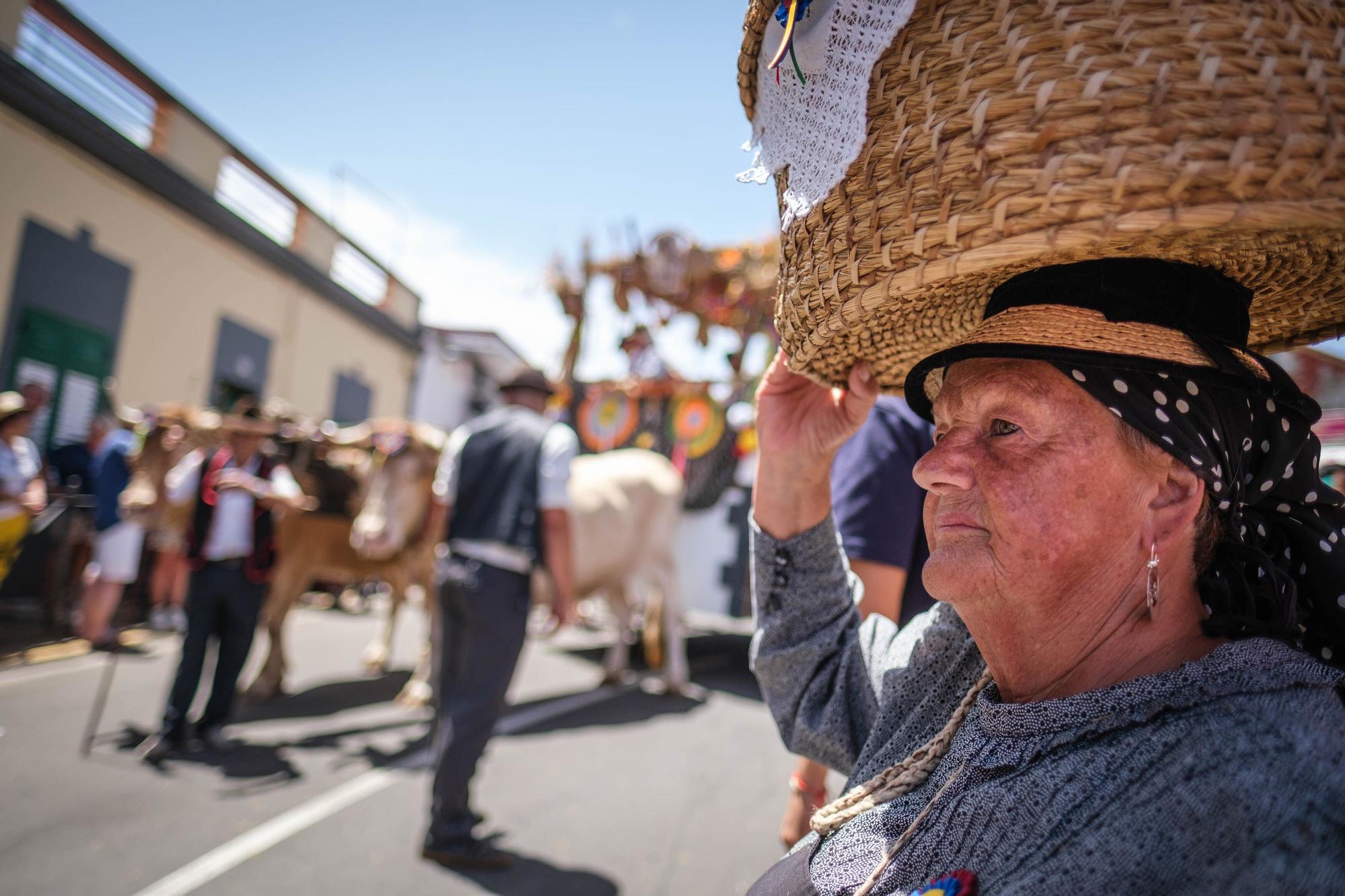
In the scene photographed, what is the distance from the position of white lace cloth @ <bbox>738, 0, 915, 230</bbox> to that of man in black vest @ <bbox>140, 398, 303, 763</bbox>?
170 inches

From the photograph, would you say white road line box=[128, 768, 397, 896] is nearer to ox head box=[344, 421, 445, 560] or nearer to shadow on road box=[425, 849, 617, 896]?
shadow on road box=[425, 849, 617, 896]

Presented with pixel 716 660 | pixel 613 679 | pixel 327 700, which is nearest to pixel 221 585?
pixel 327 700

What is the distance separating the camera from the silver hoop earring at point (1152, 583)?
945mm

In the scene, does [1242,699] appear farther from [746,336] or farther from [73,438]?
[73,438]

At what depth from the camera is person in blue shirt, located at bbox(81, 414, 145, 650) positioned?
19.4 feet

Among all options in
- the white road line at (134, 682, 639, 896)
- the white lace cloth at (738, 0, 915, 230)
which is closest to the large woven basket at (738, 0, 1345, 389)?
the white lace cloth at (738, 0, 915, 230)

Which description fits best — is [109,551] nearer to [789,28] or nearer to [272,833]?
[272,833]

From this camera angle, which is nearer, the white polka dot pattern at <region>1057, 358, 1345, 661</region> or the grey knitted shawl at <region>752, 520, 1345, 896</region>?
the grey knitted shawl at <region>752, 520, 1345, 896</region>

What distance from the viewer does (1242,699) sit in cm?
77

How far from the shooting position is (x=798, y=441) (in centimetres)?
146

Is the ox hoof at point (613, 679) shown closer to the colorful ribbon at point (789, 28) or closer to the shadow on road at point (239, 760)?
the shadow on road at point (239, 760)

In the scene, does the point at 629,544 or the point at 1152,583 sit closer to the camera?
the point at 1152,583

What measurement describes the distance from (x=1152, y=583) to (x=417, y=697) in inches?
218

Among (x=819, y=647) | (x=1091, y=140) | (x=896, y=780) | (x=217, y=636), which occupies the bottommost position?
(x=217, y=636)
